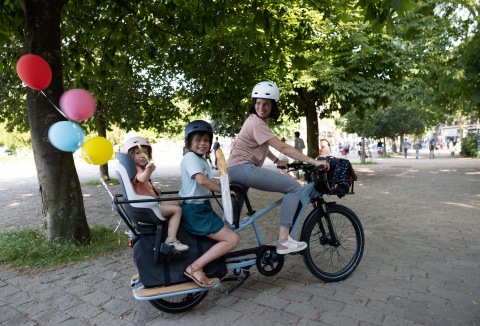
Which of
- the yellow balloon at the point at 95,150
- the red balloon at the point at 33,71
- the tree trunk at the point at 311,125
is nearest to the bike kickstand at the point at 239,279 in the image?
the yellow balloon at the point at 95,150

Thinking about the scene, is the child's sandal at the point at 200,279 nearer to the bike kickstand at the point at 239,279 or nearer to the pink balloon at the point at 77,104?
the bike kickstand at the point at 239,279

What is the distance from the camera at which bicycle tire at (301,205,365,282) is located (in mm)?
3557

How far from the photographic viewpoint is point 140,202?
2750 millimetres

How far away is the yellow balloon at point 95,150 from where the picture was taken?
3330 millimetres

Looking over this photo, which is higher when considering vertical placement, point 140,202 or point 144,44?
point 144,44

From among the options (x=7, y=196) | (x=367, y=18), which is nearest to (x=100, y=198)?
(x=7, y=196)

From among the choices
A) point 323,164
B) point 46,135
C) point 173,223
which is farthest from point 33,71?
point 323,164

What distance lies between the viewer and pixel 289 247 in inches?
132

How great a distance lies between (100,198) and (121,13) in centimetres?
554

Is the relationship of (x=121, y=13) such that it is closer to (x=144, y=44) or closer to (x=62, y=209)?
(x=144, y=44)

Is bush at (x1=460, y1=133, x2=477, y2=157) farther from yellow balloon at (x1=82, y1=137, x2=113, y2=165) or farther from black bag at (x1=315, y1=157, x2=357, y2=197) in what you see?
yellow balloon at (x1=82, y1=137, x2=113, y2=165)

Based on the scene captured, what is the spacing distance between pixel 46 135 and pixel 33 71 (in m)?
1.05

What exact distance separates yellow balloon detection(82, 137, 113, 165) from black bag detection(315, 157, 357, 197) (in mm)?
2149

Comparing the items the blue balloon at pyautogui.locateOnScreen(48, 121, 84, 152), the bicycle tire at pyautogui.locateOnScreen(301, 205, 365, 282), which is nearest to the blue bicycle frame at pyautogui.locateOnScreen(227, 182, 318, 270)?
the bicycle tire at pyautogui.locateOnScreen(301, 205, 365, 282)
